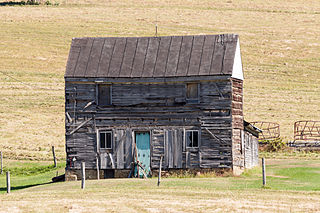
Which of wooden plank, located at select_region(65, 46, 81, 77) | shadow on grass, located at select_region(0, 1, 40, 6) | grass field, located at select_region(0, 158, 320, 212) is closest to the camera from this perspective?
grass field, located at select_region(0, 158, 320, 212)

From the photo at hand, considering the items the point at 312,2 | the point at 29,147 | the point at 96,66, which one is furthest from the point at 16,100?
the point at 312,2

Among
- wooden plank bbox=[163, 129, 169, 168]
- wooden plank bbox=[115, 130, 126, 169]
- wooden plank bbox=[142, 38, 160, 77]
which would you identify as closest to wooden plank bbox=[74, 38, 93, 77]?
wooden plank bbox=[142, 38, 160, 77]

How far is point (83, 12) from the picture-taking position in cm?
9475

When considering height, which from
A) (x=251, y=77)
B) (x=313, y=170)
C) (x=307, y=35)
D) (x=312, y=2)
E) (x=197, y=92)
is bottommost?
(x=313, y=170)

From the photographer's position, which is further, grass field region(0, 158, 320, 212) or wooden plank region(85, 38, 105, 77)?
wooden plank region(85, 38, 105, 77)

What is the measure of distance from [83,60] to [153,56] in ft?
11.7

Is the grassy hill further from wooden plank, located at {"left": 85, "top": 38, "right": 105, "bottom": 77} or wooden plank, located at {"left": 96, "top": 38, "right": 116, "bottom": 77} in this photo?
wooden plank, located at {"left": 96, "top": 38, "right": 116, "bottom": 77}

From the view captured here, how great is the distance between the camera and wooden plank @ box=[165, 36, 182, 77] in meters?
34.6

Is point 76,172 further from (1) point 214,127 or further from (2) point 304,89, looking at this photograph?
(2) point 304,89

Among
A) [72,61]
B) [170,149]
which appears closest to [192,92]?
[170,149]

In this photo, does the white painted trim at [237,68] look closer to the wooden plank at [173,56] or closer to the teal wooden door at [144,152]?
the wooden plank at [173,56]

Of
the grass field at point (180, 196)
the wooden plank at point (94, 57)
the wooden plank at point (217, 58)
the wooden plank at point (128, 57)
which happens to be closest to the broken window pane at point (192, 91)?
the wooden plank at point (217, 58)

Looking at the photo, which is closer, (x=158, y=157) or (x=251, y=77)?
(x=158, y=157)

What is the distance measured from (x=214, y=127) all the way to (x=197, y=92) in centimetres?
191
